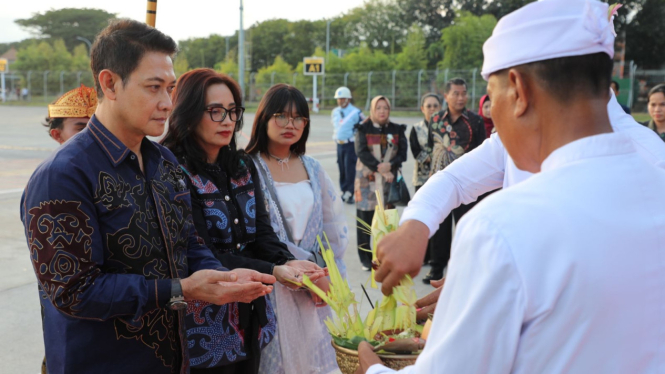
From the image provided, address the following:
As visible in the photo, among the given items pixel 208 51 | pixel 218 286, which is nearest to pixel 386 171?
pixel 218 286

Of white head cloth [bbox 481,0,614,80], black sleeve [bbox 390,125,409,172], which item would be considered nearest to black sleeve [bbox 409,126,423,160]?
black sleeve [bbox 390,125,409,172]

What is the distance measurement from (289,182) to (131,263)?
174 cm

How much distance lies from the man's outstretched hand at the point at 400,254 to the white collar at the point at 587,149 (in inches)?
22.5

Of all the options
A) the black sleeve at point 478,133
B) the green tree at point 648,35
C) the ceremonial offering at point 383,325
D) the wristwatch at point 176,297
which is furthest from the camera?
the green tree at point 648,35

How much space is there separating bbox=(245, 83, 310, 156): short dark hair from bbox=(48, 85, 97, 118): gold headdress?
96 centimetres

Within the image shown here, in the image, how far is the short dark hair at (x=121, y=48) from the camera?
84.9 inches

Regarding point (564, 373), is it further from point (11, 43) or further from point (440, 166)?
point (11, 43)

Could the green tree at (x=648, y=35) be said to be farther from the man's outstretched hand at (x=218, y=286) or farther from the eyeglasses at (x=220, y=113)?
the man's outstretched hand at (x=218, y=286)

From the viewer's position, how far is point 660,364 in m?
1.14

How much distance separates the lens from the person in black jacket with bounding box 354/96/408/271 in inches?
289

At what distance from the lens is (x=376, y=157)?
7.54 meters

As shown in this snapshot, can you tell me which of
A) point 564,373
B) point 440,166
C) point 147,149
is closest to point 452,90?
point 440,166

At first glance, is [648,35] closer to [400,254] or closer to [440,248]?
[440,248]

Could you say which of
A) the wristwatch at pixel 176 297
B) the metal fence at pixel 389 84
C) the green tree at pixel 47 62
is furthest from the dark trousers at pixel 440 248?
the green tree at pixel 47 62
